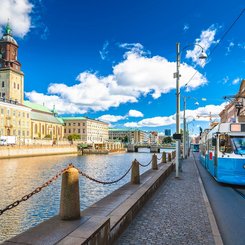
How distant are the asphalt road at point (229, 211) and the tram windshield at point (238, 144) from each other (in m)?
1.95

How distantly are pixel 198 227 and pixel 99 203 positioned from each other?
9.17 ft

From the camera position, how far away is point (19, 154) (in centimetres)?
7175

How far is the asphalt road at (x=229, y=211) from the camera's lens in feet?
23.9

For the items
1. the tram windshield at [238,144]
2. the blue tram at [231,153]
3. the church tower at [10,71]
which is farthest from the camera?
the church tower at [10,71]

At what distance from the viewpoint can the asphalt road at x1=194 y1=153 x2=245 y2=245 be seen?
7.29 meters

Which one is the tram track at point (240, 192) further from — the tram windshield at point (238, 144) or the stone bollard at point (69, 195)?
the stone bollard at point (69, 195)

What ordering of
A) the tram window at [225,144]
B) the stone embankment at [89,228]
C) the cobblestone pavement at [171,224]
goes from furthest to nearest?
1. the tram window at [225,144]
2. the cobblestone pavement at [171,224]
3. the stone embankment at [89,228]

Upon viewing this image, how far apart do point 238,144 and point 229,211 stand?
19.9ft

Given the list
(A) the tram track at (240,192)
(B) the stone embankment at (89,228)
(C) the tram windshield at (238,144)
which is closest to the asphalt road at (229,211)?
(A) the tram track at (240,192)

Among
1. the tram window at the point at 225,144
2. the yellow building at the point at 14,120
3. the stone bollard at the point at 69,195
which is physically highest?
the yellow building at the point at 14,120

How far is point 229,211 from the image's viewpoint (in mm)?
10141

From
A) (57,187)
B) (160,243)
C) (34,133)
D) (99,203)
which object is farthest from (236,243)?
(34,133)

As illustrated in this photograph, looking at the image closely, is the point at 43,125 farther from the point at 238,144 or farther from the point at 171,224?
the point at 171,224

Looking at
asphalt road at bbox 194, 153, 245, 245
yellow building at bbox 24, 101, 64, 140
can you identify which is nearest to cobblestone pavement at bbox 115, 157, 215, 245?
asphalt road at bbox 194, 153, 245, 245
